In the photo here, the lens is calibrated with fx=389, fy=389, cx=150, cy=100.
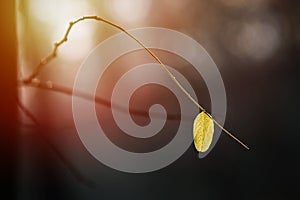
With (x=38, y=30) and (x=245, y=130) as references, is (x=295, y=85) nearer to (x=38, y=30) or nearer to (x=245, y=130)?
(x=245, y=130)

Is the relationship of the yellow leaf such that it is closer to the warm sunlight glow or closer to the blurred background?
the warm sunlight glow

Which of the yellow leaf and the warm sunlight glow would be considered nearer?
the yellow leaf

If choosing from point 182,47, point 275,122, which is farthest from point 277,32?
point 182,47

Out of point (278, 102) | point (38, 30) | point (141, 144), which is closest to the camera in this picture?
point (38, 30)

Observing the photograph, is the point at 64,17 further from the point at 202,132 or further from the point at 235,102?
the point at 235,102

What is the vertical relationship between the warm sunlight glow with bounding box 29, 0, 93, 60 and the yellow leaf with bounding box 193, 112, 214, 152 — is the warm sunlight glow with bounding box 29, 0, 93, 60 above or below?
above

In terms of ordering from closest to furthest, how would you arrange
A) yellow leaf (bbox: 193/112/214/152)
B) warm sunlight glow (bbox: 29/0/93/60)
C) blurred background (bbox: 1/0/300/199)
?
yellow leaf (bbox: 193/112/214/152) < warm sunlight glow (bbox: 29/0/93/60) < blurred background (bbox: 1/0/300/199)

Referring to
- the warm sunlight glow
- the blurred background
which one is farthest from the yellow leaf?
the blurred background

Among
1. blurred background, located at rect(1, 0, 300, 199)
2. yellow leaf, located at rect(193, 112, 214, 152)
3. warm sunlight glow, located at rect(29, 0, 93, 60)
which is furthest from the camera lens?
blurred background, located at rect(1, 0, 300, 199)
